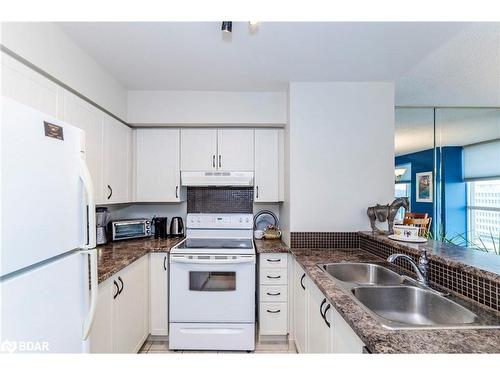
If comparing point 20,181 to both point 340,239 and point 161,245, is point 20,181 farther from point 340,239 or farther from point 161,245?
point 340,239

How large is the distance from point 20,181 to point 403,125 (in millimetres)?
4072

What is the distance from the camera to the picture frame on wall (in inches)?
137

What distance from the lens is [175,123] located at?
8.54 feet

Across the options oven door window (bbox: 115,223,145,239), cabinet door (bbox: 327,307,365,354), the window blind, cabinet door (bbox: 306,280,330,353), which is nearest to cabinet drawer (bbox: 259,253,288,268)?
cabinet door (bbox: 306,280,330,353)

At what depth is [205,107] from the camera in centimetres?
258

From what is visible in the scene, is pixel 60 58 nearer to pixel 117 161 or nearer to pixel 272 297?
pixel 117 161

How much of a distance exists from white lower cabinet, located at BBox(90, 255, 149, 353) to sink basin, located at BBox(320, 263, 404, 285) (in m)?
1.42

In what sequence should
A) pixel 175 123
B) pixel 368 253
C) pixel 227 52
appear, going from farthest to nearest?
pixel 175 123 → pixel 368 253 → pixel 227 52

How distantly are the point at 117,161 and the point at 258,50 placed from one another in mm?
1611

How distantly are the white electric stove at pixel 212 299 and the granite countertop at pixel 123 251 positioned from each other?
0.79 ft

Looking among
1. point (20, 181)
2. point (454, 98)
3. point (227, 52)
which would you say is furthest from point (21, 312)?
point (454, 98)

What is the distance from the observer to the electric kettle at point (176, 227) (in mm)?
2850

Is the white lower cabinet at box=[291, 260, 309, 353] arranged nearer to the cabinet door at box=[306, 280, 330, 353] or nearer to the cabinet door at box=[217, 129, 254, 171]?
the cabinet door at box=[306, 280, 330, 353]
